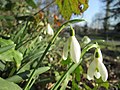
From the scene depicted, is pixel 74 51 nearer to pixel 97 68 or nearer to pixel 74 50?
pixel 74 50

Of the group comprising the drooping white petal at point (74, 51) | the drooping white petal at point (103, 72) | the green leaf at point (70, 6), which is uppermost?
the green leaf at point (70, 6)

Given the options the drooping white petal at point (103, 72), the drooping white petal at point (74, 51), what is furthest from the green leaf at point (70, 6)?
the drooping white petal at point (103, 72)

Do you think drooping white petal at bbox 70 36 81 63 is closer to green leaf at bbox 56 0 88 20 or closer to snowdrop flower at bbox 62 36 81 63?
snowdrop flower at bbox 62 36 81 63

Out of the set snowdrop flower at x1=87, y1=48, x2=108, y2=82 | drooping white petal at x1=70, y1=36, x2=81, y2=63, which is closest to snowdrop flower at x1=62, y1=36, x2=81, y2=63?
drooping white petal at x1=70, y1=36, x2=81, y2=63

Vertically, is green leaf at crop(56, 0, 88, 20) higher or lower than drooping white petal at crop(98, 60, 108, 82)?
higher

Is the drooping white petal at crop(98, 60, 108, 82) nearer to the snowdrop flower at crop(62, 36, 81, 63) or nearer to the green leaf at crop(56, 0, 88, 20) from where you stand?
the snowdrop flower at crop(62, 36, 81, 63)

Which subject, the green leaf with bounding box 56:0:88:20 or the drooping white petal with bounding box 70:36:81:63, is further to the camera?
the drooping white petal with bounding box 70:36:81:63

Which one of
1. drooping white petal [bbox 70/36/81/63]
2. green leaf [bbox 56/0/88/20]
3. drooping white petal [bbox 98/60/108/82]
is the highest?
green leaf [bbox 56/0/88/20]

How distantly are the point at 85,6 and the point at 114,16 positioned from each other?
2846 centimetres

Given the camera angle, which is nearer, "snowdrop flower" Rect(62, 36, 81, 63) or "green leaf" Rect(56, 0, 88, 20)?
"green leaf" Rect(56, 0, 88, 20)

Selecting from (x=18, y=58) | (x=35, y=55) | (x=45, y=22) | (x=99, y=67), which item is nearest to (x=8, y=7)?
(x=45, y=22)

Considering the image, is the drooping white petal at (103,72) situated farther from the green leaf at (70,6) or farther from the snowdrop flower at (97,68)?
the green leaf at (70,6)

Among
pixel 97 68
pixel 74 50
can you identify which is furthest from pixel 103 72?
pixel 74 50

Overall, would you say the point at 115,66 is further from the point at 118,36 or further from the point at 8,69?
the point at 118,36
